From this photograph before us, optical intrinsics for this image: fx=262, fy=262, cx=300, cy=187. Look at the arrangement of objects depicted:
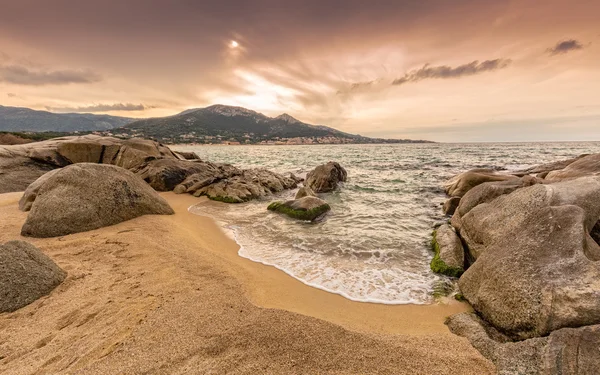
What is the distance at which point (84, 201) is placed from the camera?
9.41 metres

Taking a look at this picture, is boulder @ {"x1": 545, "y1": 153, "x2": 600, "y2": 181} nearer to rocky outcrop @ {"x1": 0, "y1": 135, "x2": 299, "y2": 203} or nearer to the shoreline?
the shoreline

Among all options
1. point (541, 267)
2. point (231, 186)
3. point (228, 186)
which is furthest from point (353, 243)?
point (228, 186)

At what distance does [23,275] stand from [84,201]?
198 inches

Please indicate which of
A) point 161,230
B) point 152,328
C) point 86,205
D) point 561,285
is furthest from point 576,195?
point 86,205

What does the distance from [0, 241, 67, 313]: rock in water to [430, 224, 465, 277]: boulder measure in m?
9.89

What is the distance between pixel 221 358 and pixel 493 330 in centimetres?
501

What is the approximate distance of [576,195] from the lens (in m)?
7.00

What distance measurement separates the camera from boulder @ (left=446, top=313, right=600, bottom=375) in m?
3.50

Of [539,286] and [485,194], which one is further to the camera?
[485,194]

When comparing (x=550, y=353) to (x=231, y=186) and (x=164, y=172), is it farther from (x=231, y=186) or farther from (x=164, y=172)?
(x=164, y=172)

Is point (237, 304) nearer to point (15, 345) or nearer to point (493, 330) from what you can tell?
point (15, 345)

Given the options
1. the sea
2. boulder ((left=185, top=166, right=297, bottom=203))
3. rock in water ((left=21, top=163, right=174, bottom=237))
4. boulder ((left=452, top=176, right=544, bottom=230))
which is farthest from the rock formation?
boulder ((left=185, top=166, right=297, bottom=203))

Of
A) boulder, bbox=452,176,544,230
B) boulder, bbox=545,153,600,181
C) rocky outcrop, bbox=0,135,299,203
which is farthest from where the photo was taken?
rocky outcrop, bbox=0,135,299,203

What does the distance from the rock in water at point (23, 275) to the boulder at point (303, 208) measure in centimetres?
981
